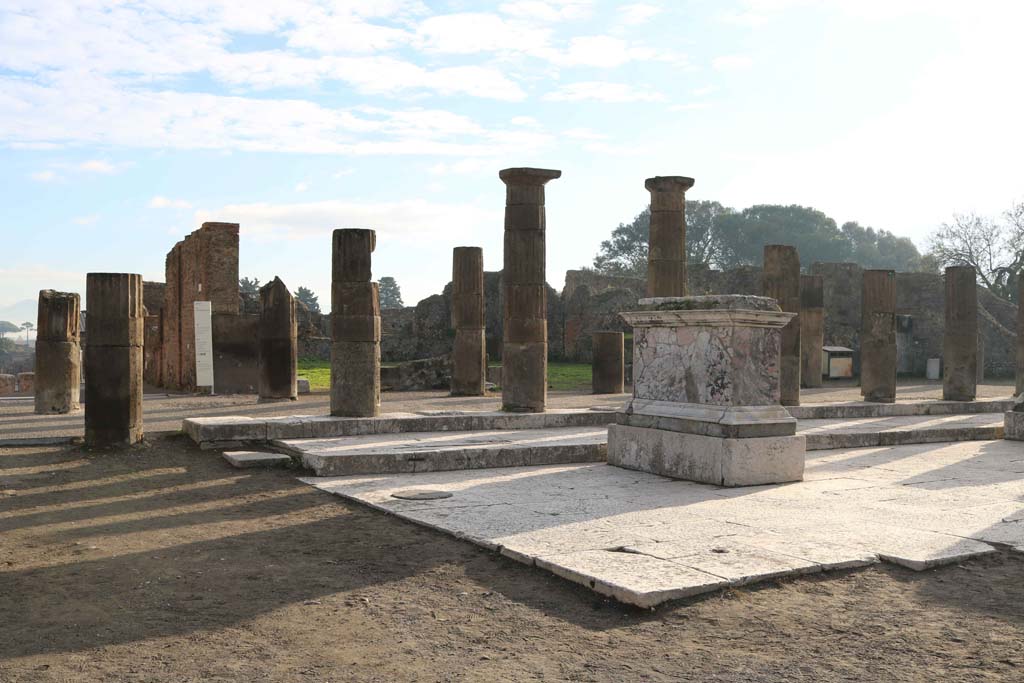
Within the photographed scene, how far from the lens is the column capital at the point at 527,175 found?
12.4 meters

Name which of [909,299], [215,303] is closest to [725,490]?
[215,303]

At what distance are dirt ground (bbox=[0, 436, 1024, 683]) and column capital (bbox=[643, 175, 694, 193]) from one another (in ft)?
30.4

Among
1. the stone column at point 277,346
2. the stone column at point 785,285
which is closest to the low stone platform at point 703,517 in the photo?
the stone column at point 785,285

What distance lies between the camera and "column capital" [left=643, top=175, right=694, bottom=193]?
14.2 metres

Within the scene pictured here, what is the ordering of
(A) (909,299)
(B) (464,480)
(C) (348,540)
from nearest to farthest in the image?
1. (C) (348,540)
2. (B) (464,480)
3. (A) (909,299)

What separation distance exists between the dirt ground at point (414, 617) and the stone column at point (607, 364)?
13.5 meters

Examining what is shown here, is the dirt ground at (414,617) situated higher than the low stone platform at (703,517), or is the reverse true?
the low stone platform at (703,517)

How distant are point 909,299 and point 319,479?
25164mm

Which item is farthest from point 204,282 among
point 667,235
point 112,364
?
point 112,364

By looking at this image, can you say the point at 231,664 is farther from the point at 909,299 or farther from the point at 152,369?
the point at 909,299

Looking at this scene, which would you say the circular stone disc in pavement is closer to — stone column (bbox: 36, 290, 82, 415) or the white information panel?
stone column (bbox: 36, 290, 82, 415)

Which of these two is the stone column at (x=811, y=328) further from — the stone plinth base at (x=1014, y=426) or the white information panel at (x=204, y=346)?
the white information panel at (x=204, y=346)

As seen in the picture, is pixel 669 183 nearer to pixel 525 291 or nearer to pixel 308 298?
pixel 525 291

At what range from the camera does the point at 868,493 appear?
7180 mm
